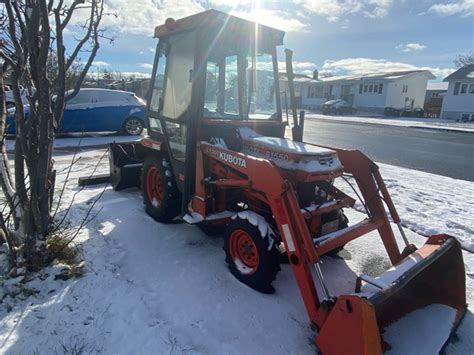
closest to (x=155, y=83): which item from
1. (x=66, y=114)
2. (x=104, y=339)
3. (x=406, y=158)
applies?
(x=104, y=339)

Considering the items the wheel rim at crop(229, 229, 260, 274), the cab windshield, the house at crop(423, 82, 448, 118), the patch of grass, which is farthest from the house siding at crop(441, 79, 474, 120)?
the patch of grass

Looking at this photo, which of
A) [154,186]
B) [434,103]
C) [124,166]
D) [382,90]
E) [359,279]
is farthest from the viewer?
[434,103]

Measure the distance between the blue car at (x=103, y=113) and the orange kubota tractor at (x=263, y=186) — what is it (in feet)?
23.5

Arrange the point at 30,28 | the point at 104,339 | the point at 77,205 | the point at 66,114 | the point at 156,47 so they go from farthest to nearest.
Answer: the point at 66,114, the point at 77,205, the point at 156,47, the point at 30,28, the point at 104,339

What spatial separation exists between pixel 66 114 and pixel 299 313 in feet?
34.3

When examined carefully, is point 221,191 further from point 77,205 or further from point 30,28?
point 77,205

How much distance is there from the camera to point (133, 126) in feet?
40.5

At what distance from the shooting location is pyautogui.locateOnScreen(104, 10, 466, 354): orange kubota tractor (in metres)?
2.62

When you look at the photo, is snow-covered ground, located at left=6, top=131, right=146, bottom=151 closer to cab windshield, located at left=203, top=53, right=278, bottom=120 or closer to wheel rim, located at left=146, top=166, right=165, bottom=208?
wheel rim, located at left=146, top=166, right=165, bottom=208

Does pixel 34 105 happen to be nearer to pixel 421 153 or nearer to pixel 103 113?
pixel 103 113

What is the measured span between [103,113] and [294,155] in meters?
9.84

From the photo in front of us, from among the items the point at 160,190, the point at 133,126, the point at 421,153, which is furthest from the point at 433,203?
the point at 133,126

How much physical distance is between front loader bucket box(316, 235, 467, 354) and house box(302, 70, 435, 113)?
36241 millimetres

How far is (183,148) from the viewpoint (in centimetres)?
414
